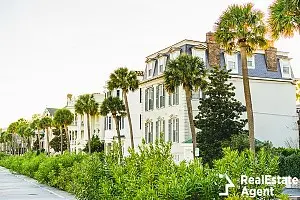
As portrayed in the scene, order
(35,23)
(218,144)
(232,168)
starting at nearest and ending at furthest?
(232,168) → (35,23) → (218,144)

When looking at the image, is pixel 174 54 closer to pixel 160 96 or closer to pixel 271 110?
pixel 160 96

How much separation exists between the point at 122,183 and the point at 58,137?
79451 mm

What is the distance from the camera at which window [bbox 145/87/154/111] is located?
147ft

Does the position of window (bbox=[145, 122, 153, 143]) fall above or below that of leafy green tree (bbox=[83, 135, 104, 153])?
above

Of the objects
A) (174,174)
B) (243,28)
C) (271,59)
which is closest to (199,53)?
(271,59)

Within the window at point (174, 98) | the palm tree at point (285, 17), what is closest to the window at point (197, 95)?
the window at point (174, 98)

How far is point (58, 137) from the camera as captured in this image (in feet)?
287

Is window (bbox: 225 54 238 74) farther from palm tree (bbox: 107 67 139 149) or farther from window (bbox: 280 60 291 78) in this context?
palm tree (bbox: 107 67 139 149)

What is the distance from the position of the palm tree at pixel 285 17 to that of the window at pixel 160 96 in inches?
922

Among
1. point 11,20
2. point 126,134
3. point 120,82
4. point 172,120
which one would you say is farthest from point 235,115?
point 126,134

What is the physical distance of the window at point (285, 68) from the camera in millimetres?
42453

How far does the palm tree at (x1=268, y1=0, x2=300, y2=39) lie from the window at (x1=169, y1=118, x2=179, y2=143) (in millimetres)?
20877

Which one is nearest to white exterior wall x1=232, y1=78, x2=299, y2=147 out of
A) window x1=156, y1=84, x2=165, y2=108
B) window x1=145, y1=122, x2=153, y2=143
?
window x1=156, y1=84, x2=165, y2=108

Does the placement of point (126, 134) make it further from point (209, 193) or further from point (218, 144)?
point (209, 193)
